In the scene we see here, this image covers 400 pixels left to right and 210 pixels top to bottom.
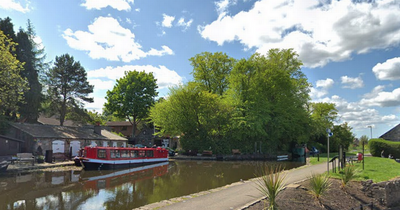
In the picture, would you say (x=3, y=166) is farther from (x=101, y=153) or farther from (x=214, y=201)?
(x=214, y=201)

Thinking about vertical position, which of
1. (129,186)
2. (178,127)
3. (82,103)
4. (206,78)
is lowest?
(129,186)

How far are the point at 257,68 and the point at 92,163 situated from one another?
1024 inches

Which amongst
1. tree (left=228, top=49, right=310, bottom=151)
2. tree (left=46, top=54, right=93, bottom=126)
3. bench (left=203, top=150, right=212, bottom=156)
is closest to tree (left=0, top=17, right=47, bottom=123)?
tree (left=46, top=54, right=93, bottom=126)

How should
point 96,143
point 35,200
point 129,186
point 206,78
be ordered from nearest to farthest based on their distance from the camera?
point 35,200 → point 129,186 → point 96,143 → point 206,78

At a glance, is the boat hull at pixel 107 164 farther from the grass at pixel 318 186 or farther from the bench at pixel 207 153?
the grass at pixel 318 186

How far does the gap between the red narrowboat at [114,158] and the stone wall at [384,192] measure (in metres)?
19.5

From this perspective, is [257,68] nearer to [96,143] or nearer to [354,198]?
[96,143]

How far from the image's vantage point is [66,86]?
38125 millimetres

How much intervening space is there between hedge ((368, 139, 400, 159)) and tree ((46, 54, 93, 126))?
37.7 m

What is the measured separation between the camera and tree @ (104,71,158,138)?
46969 millimetres

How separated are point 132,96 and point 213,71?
1547cm

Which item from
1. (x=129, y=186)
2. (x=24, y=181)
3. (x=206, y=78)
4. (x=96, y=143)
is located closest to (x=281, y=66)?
(x=206, y=78)

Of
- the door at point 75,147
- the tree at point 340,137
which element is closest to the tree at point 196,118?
the door at point 75,147

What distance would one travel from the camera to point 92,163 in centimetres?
2222
